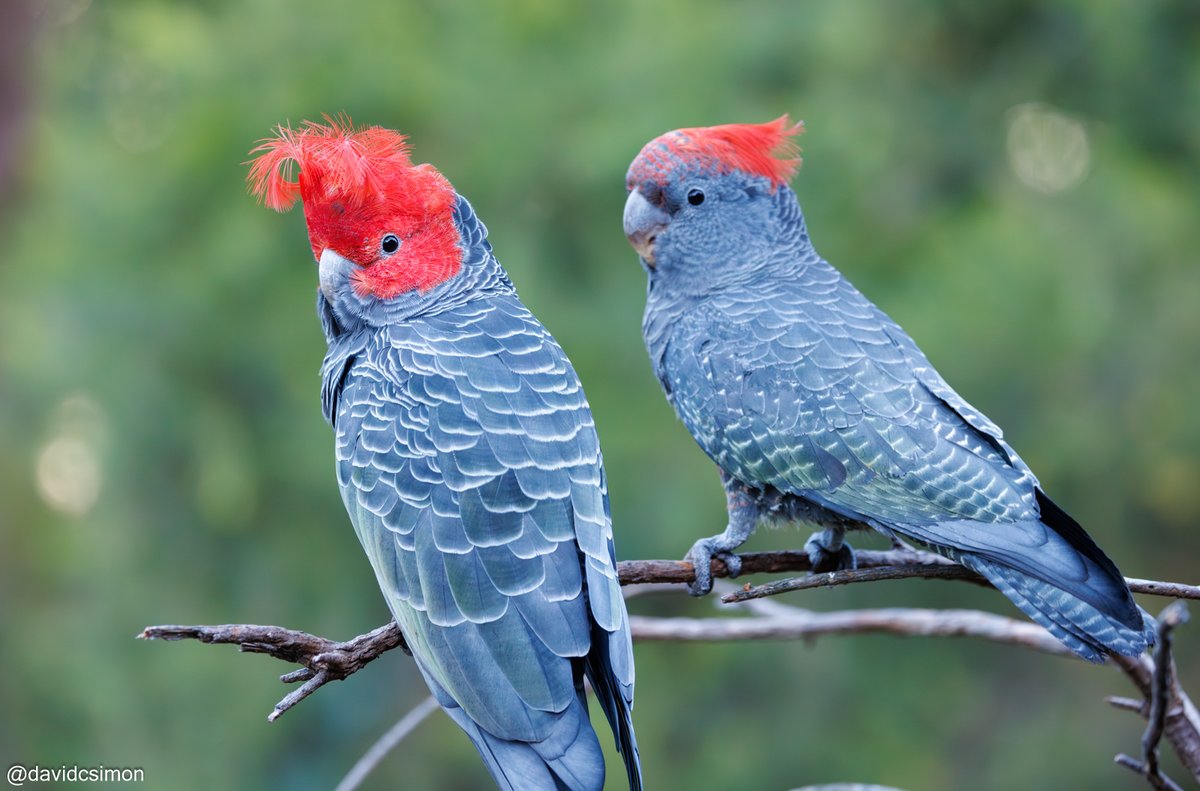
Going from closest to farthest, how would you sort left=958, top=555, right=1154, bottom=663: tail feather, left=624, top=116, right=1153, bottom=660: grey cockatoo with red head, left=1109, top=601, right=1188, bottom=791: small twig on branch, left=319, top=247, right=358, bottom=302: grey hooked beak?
left=1109, top=601, right=1188, bottom=791: small twig on branch, left=958, top=555, right=1154, bottom=663: tail feather, left=624, top=116, right=1153, bottom=660: grey cockatoo with red head, left=319, top=247, right=358, bottom=302: grey hooked beak

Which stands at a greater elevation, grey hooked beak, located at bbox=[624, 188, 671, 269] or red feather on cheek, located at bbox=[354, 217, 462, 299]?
red feather on cheek, located at bbox=[354, 217, 462, 299]

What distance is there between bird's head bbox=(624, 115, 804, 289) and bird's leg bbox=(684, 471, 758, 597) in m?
0.52

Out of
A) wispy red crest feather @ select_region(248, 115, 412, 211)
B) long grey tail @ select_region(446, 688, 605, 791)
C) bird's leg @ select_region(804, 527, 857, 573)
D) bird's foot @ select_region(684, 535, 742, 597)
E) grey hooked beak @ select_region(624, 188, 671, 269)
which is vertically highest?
wispy red crest feather @ select_region(248, 115, 412, 211)

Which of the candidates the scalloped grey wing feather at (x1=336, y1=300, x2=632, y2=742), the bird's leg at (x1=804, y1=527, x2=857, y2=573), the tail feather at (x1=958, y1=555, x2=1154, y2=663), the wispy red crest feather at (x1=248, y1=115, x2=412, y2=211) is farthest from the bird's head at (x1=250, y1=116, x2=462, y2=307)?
the tail feather at (x1=958, y1=555, x2=1154, y2=663)

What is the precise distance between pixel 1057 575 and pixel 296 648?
3.89 feet

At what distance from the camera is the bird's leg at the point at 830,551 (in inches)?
84.8

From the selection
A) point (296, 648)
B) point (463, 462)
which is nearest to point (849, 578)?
point (463, 462)

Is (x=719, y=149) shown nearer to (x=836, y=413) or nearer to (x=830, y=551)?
(x=836, y=413)

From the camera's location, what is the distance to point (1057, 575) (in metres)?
1.68

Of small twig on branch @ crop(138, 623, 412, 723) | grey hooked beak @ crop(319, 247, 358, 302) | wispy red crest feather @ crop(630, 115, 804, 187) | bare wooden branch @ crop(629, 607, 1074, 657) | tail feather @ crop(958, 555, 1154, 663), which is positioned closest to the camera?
small twig on branch @ crop(138, 623, 412, 723)

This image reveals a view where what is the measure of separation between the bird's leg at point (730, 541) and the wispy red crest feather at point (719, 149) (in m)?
0.70

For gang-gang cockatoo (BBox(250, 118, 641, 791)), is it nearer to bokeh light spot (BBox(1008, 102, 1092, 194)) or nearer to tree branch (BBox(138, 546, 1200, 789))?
tree branch (BBox(138, 546, 1200, 789))

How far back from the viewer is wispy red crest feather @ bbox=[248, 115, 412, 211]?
69.4 inches

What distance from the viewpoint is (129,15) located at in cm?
455
